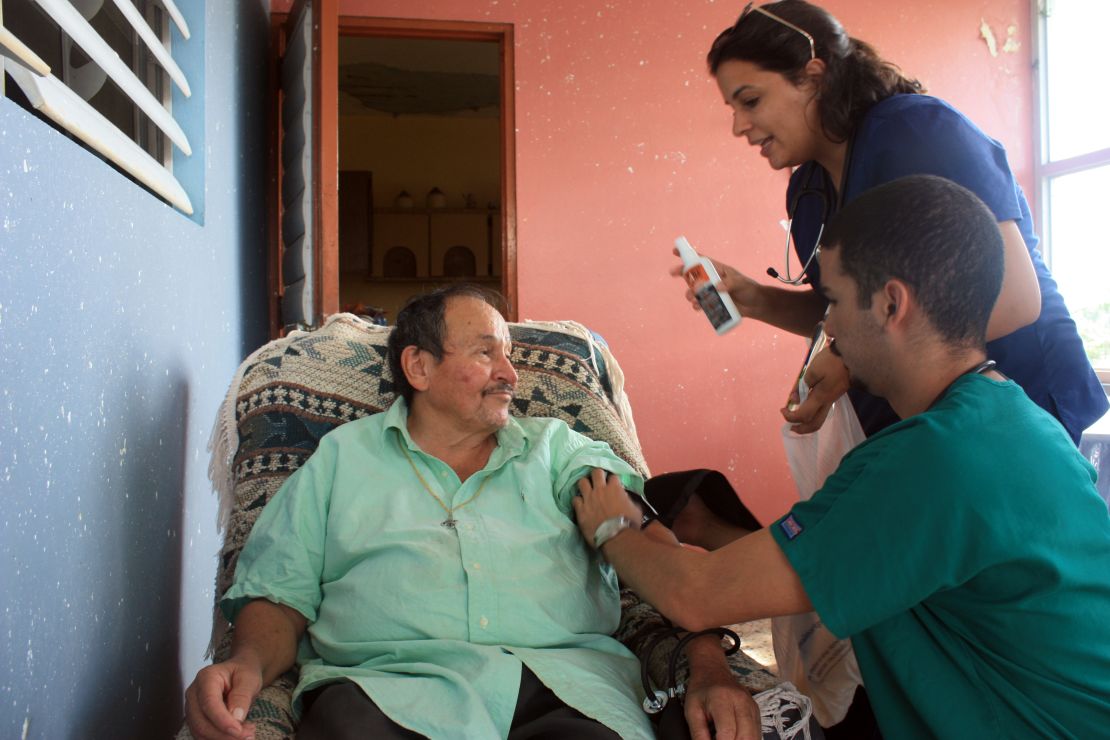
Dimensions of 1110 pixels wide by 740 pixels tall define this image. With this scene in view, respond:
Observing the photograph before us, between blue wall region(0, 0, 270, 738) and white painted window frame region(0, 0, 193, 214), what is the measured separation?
1.4 inches

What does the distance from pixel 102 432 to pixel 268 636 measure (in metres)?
0.43

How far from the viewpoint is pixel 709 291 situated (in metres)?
1.96

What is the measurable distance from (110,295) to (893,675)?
4.37 ft

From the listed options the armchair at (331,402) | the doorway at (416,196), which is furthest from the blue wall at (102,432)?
the doorway at (416,196)

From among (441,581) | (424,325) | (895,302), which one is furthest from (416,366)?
(895,302)

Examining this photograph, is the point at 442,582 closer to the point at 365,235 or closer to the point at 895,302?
the point at 895,302

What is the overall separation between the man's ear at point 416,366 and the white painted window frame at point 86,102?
59 cm

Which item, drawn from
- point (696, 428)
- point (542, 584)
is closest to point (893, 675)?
point (542, 584)

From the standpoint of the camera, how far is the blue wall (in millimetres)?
1231

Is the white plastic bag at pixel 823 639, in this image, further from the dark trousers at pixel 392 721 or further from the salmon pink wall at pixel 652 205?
the salmon pink wall at pixel 652 205

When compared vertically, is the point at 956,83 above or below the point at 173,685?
above

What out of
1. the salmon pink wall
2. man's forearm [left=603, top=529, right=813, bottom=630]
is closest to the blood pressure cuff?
man's forearm [left=603, top=529, right=813, bottom=630]

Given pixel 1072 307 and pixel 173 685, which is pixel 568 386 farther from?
pixel 1072 307

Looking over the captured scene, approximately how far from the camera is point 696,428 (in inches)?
165
